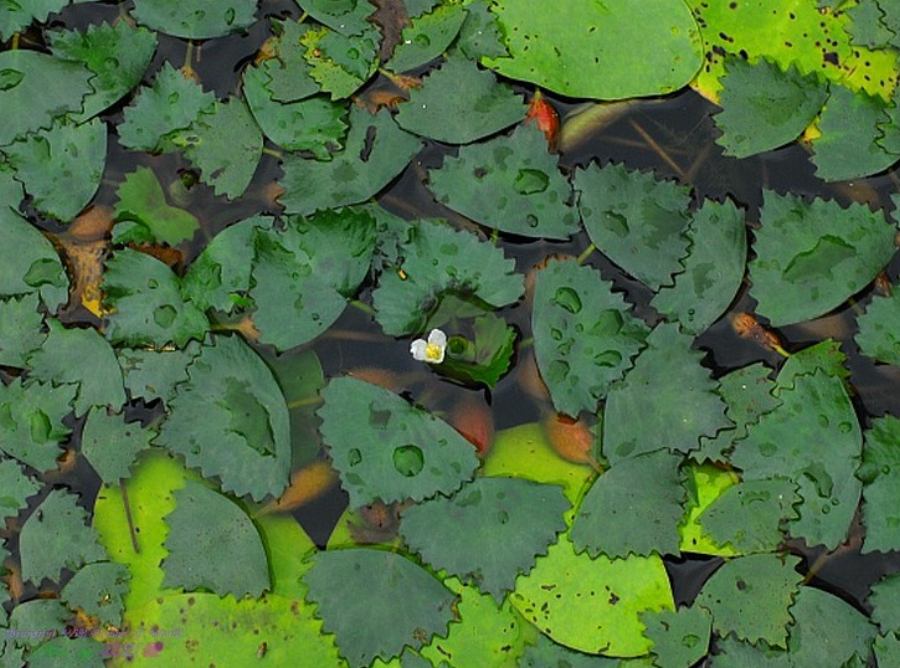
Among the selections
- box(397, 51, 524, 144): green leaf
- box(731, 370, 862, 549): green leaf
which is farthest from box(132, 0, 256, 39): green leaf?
box(731, 370, 862, 549): green leaf

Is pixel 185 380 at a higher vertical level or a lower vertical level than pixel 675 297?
lower

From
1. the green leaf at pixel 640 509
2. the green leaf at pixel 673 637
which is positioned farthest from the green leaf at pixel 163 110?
the green leaf at pixel 673 637

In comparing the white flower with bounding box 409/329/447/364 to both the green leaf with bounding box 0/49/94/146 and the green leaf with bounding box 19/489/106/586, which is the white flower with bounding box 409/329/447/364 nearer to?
the green leaf with bounding box 19/489/106/586

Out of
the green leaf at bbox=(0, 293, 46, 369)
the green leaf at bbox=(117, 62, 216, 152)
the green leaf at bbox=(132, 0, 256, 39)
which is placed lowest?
the green leaf at bbox=(0, 293, 46, 369)

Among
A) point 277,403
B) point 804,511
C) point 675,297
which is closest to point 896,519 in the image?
point 804,511

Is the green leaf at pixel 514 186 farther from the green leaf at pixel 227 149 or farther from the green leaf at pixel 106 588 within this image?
the green leaf at pixel 106 588

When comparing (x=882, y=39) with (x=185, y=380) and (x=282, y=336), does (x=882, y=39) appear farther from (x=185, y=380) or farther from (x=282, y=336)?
(x=185, y=380)
